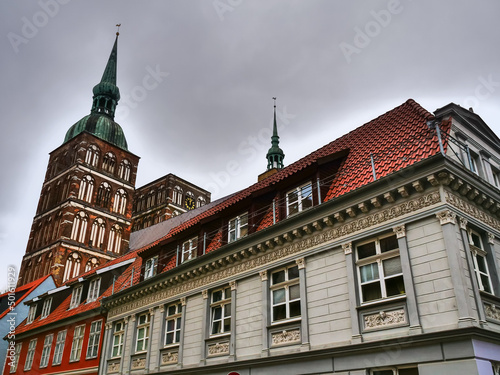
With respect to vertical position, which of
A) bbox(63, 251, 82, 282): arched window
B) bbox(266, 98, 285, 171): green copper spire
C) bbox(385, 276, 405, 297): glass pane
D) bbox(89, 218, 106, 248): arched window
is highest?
bbox(266, 98, 285, 171): green copper spire

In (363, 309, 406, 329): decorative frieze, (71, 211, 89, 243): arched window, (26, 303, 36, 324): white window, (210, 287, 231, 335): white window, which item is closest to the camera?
(363, 309, 406, 329): decorative frieze

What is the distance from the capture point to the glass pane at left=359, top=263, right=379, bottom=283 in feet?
45.1

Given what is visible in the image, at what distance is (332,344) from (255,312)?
3.75 meters

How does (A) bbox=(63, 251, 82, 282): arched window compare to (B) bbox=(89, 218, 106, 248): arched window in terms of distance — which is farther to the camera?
(B) bbox=(89, 218, 106, 248): arched window

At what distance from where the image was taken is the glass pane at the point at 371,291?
13.5 meters

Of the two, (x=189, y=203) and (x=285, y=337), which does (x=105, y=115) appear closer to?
(x=189, y=203)

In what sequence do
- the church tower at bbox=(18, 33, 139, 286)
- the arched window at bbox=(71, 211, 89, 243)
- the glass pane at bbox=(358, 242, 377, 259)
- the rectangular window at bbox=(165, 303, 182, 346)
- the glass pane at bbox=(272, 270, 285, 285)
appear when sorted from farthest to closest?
the arched window at bbox=(71, 211, 89, 243)
the church tower at bbox=(18, 33, 139, 286)
the rectangular window at bbox=(165, 303, 182, 346)
the glass pane at bbox=(272, 270, 285, 285)
the glass pane at bbox=(358, 242, 377, 259)

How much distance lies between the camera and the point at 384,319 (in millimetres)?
12844

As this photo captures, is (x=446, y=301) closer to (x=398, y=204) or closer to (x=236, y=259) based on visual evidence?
(x=398, y=204)

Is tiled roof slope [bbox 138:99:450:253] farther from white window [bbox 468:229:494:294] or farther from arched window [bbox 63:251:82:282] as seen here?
arched window [bbox 63:251:82:282]

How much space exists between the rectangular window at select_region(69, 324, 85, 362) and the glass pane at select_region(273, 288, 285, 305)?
1548cm

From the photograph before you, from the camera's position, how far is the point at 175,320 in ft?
68.4

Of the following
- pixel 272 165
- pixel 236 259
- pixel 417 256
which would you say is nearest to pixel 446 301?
pixel 417 256

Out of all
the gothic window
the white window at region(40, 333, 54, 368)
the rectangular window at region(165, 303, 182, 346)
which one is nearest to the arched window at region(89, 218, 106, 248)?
the gothic window
